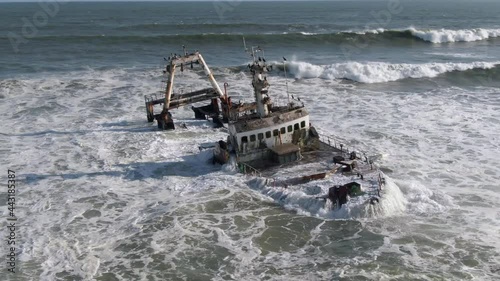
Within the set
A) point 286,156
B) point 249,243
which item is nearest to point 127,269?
point 249,243

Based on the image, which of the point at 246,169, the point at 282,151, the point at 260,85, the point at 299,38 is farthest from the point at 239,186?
the point at 299,38

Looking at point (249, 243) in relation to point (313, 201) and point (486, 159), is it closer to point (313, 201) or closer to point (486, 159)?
point (313, 201)

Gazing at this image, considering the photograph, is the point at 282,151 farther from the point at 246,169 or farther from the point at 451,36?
the point at 451,36

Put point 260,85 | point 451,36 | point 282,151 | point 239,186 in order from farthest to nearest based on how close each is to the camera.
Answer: point 451,36
point 260,85
point 282,151
point 239,186

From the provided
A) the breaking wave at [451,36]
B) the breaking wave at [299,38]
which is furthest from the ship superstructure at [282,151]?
the breaking wave at [451,36]

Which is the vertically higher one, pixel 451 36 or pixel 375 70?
pixel 451 36

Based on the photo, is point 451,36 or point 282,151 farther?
point 451,36

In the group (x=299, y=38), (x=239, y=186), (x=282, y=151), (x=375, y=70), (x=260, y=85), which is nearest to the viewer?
(x=239, y=186)
